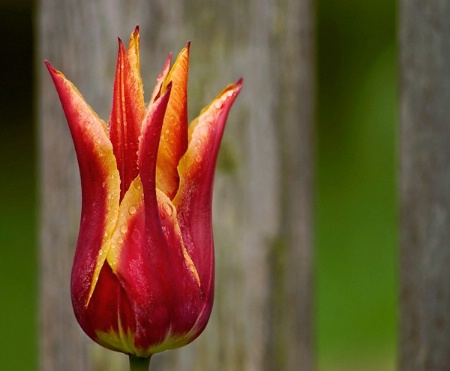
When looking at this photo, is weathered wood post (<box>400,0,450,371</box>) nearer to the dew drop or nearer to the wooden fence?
the wooden fence

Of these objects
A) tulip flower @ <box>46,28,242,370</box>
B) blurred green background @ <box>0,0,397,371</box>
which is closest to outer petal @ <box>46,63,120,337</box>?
tulip flower @ <box>46,28,242,370</box>

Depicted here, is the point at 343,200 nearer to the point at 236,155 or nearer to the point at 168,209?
the point at 236,155

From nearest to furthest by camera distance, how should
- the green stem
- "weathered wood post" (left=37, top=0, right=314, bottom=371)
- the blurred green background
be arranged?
the green stem, "weathered wood post" (left=37, top=0, right=314, bottom=371), the blurred green background

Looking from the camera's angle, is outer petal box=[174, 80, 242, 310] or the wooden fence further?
the wooden fence

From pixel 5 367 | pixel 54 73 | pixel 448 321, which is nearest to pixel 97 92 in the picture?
pixel 448 321

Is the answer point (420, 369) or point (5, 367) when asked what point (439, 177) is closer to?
point (420, 369)

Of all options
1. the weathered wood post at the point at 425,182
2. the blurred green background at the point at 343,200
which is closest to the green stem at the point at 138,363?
the weathered wood post at the point at 425,182
